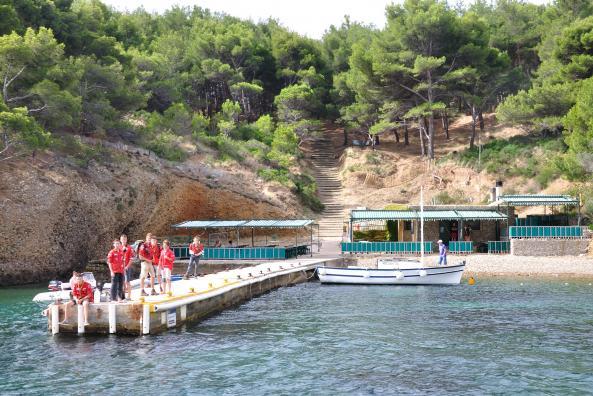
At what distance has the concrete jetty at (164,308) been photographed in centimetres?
2148

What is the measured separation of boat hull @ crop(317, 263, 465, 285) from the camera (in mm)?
35375

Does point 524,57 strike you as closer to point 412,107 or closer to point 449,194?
point 412,107

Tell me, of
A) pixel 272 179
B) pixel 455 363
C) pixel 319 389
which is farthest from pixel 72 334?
pixel 272 179

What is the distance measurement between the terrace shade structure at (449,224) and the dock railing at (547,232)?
133cm

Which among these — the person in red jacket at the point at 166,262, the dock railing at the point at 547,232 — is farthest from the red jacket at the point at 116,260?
the dock railing at the point at 547,232

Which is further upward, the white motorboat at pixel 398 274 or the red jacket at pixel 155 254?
the red jacket at pixel 155 254

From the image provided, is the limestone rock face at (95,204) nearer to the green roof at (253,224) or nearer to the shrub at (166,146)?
the shrub at (166,146)

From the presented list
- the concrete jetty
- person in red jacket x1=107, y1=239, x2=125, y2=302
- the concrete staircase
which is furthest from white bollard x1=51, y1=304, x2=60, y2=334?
the concrete staircase

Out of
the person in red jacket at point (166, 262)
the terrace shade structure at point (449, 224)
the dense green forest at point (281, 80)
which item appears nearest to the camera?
the person in red jacket at point (166, 262)

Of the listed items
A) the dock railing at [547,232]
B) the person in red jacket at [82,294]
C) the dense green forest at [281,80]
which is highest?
the dense green forest at [281,80]

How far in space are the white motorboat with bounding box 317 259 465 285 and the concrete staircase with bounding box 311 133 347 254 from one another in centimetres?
921

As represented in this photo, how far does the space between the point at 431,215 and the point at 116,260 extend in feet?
84.6

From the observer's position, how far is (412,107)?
2621 inches

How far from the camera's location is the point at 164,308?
22016 mm
